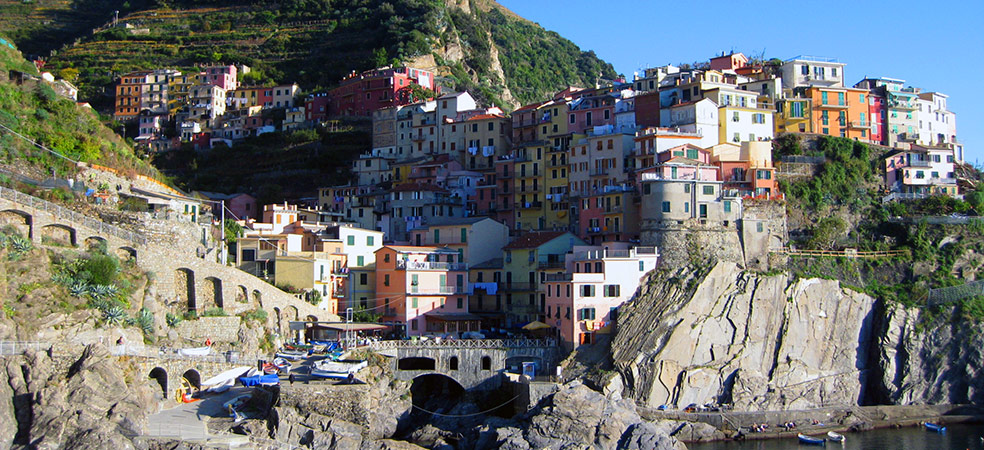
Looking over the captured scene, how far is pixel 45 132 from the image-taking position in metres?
58.2

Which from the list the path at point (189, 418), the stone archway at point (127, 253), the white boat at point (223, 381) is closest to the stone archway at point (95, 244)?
the stone archway at point (127, 253)

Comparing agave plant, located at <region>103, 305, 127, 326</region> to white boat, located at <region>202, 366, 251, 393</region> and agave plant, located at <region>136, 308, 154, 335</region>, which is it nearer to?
agave plant, located at <region>136, 308, 154, 335</region>

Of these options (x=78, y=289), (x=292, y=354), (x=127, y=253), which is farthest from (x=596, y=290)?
(x=78, y=289)

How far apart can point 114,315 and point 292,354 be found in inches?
389

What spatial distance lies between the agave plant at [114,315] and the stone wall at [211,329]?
434 cm

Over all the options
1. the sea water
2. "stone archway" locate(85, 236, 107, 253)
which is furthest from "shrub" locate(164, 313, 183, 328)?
the sea water

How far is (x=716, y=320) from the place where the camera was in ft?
183

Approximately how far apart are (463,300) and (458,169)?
16917 mm

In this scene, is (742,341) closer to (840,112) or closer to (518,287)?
(518,287)

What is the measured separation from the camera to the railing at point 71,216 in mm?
46656

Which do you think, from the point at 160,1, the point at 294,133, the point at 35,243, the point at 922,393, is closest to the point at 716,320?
the point at 922,393

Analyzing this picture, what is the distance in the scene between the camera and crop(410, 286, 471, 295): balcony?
2399 inches

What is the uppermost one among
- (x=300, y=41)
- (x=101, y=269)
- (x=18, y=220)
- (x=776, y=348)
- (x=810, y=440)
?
(x=300, y=41)

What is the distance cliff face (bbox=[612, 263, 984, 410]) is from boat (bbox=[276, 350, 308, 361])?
1596cm
